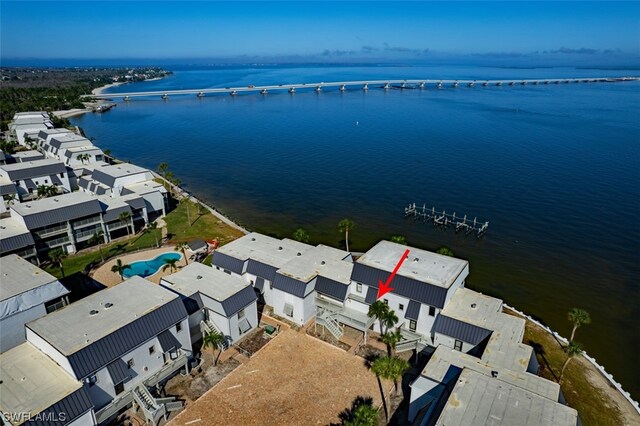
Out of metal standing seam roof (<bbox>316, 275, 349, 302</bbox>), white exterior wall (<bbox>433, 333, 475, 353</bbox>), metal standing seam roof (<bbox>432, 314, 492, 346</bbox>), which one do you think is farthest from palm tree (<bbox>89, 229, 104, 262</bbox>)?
metal standing seam roof (<bbox>432, 314, 492, 346</bbox>)

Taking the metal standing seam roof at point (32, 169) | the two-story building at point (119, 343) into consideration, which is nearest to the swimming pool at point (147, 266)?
the two-story building at point (119, 343)

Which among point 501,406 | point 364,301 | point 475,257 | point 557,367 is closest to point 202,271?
point 364,301

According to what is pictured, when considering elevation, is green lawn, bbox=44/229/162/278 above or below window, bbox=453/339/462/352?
below

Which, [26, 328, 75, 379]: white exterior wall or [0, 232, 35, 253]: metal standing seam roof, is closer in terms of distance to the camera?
[26, 328, 75, 379]: white exterior wall

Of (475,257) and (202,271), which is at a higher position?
(202,271)

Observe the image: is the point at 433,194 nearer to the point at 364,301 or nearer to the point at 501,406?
the point at 364,301

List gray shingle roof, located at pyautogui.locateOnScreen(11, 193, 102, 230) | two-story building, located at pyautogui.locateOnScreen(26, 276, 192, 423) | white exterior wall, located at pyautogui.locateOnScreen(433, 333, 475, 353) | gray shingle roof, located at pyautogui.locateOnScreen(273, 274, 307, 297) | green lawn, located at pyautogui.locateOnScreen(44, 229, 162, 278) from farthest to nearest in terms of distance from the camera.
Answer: gray shingle roof, located at pyautogui.locateOnScreen(11, 193, 102, 230)
green lawn, located at pyautogui.locateOnScreen(44, 229, 162, 278)
gray shingle roof, located at pyautogui.locateOnScreen(273, 274, 307, 297)
white exterior wall, located at pyautogui.locateOnScreen(433, 333, 475, 353)
two-story building, located at pyautogui.locateOnScreen(26, 276, 192, 423)

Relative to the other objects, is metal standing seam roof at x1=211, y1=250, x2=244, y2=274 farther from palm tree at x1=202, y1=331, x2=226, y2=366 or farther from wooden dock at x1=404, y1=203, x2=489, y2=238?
wooden dock at x1=404, y1=203, x2=489, y2=238
